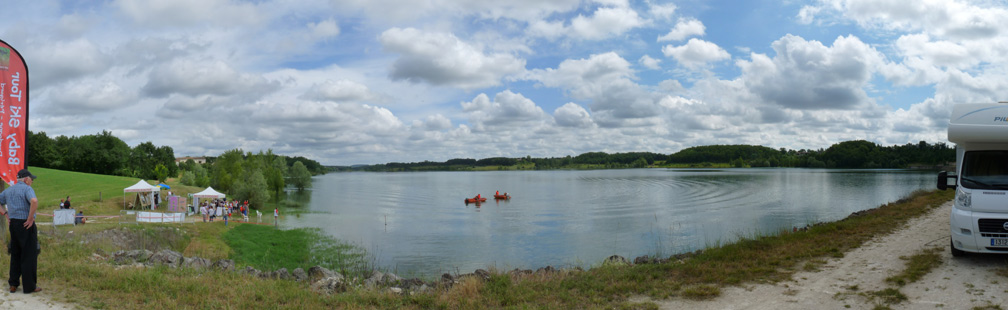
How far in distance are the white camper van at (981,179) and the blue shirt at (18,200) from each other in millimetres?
16223

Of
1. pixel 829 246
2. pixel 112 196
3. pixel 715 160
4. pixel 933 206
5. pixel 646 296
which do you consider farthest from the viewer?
pixel 715 160

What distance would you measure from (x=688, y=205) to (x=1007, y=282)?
4277 centimetres

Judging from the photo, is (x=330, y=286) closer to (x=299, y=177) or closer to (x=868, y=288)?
(x=868, y=288)

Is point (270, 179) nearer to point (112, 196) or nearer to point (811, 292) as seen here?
point (112, 196)

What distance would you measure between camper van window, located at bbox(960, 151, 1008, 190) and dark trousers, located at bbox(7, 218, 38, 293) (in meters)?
16.6

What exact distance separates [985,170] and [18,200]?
17368mm

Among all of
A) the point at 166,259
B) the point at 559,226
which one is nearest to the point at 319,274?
the point at 166,259

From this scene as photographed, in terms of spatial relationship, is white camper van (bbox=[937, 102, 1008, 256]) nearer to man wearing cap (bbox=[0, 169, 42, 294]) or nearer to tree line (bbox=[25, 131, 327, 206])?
man wearing cap (bbox=[0, 169, 42, 294])

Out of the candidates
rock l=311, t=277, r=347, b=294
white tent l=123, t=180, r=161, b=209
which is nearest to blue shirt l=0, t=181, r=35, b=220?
rock l=311, t=277, r=347, b=294

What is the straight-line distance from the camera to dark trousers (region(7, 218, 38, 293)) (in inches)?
312

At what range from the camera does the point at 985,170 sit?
31.6 feet

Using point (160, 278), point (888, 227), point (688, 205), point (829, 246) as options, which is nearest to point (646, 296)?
point (829, 246)

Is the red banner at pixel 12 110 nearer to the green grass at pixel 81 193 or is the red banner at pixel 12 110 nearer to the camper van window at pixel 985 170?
the camper van window at pixel 985 170

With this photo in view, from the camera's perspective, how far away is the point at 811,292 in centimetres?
834
